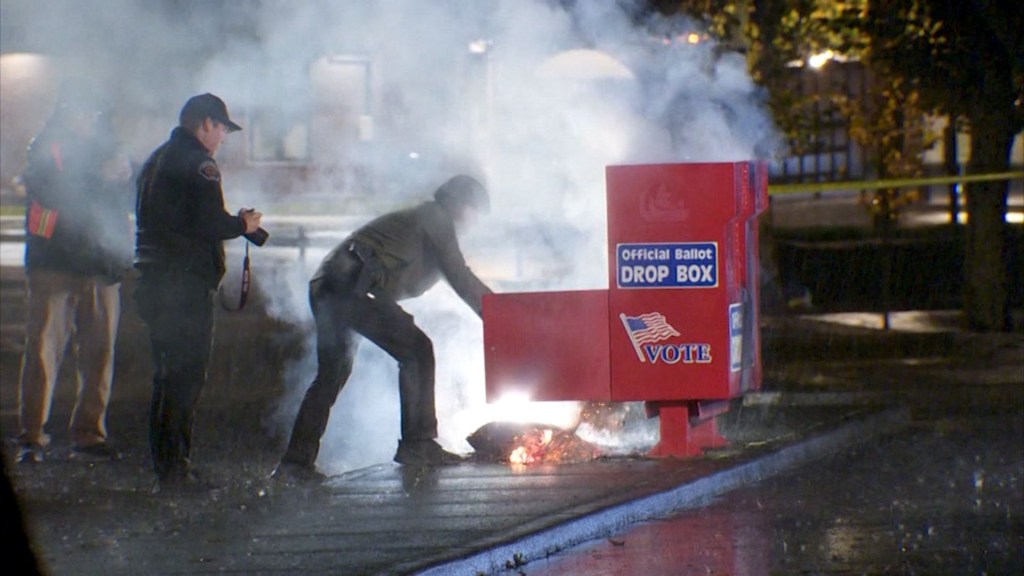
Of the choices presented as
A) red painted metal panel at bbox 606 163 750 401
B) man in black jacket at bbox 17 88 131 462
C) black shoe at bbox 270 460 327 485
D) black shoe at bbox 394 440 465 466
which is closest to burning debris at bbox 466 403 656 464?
black shoe at bbox 394 440 465 466

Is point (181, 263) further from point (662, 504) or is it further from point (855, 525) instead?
point (855, 525)

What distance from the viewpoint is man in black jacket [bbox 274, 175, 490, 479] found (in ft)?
23.8

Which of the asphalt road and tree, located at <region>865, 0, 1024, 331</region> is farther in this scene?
tree, located at <region>865, 0, 1024, 331</region>

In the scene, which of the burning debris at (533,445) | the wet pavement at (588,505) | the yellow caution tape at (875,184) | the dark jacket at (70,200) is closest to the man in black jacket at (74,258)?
the dark jacket at (70,200)

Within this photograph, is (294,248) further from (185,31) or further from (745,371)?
(745,371)

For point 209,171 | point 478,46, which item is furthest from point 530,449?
point 478,46

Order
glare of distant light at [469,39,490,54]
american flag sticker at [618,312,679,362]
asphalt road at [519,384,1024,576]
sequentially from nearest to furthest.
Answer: asphalt road at [519,384,1024,576] → american flag sticker at [618,312,679,362] → glare of distant light at [469,39,490,54]

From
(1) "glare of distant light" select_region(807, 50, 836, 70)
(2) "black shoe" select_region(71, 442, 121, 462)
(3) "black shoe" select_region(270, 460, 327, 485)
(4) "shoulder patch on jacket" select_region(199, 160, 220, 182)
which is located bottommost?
(3) "black shoe" select_region(270, 460, 327, 485)

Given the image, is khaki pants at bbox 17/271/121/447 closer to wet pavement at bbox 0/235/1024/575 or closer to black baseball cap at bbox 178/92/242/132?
wet pavement at bbox 0/235/1024/575

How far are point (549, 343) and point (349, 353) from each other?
98 cm

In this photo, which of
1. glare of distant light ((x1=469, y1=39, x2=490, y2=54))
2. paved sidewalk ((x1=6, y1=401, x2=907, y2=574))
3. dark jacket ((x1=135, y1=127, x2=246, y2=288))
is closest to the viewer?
paved sidewalk ((x1=6, y1=401, x2=907, y2=574))

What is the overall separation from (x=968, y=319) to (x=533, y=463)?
7.47 metres

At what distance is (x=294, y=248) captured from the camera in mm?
16078

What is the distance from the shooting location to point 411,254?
747 cm
